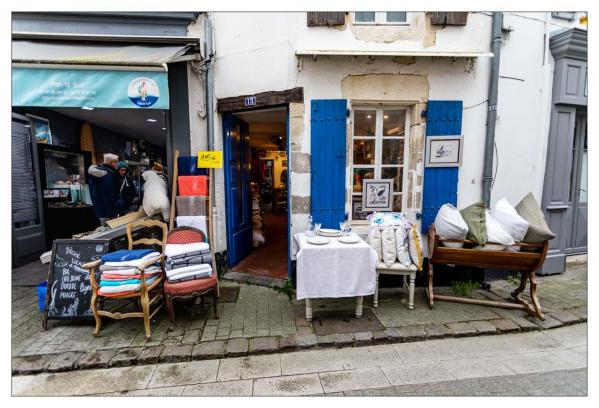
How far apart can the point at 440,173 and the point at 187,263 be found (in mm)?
3848

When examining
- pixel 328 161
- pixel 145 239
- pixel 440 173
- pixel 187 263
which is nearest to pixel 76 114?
pixel 145 239

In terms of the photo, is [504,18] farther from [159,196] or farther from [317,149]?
[159,196]

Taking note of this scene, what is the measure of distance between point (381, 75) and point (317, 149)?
1440 mm

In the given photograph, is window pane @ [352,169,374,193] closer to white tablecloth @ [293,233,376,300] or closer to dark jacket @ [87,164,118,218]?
white tablecloth @ [293,233,376,300]

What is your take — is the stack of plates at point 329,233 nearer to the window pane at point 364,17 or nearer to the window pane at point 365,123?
the window pane at point 365,123

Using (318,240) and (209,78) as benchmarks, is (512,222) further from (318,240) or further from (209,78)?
(209,78)

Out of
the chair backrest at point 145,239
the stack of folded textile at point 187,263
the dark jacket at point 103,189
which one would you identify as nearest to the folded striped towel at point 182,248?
the stack of folded textile at point 187,263

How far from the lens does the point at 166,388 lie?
2.36 meters

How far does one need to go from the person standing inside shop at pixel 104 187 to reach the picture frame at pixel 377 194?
480 centimetres

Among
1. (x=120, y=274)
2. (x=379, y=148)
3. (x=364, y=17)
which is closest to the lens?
(x=120, y=274)

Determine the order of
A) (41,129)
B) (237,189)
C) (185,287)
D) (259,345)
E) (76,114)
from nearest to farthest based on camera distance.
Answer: (259,345) < (185,287) < (237,189) < (41,129) < (76,114)

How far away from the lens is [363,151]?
4.29m
